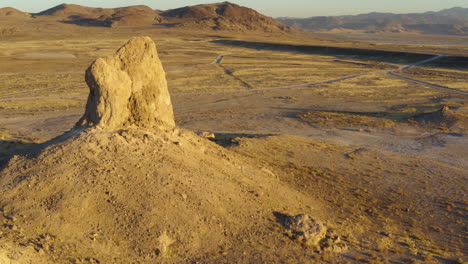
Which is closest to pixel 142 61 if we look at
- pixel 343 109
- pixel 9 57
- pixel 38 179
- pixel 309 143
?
pixel 38 179

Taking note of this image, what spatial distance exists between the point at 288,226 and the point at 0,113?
23.2 metres

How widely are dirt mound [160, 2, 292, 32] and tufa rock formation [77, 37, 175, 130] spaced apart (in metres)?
129

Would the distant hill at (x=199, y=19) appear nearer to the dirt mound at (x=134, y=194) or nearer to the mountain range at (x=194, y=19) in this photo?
the mountain range at (x=194, y=19)

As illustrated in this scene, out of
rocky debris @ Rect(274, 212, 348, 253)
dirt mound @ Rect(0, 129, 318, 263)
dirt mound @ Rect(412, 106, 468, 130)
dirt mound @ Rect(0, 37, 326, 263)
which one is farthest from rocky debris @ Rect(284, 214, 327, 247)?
dirt mound @ Rect(412, 106, 468, 130)

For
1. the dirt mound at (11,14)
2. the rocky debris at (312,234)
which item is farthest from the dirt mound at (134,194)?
the dirt mound at (11,14)

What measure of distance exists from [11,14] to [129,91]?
6902 inches

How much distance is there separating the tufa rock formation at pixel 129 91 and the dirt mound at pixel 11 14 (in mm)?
163040

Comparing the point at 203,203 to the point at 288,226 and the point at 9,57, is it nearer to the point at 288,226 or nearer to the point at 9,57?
the point at 288,226

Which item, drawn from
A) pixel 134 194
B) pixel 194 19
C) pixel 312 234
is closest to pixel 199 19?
pixel 194 19

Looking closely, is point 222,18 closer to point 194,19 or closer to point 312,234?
point 194,19

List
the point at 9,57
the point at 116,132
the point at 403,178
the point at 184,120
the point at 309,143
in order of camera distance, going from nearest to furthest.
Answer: the point at 116,132
the point at 403,178
the point at 309,143
the point at 184,120
the point at 9,57

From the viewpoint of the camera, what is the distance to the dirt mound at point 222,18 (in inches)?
5517

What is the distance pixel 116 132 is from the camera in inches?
427

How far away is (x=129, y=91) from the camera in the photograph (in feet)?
39.0
